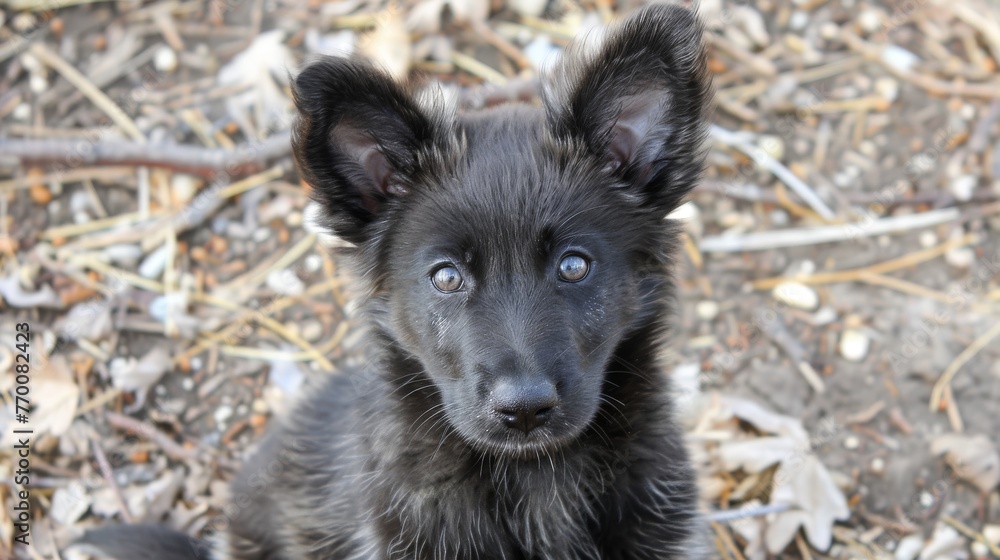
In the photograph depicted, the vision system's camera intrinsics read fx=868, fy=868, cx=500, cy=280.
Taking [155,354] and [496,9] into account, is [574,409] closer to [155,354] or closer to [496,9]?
[155,354]

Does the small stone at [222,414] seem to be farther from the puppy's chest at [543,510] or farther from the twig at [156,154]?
the puppy's chest at [543,510]

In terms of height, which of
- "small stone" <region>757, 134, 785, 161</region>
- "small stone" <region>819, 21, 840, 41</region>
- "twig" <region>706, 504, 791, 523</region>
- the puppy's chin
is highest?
the puppy's chin

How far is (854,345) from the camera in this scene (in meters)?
4.42

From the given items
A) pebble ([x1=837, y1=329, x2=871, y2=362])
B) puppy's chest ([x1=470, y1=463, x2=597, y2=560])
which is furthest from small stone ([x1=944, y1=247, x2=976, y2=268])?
puppy's chest ([x1=470, y1=463, x2=597, y2=560])

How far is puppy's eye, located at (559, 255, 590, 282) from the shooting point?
270cm

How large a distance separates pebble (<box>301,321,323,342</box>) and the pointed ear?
7.39 feet

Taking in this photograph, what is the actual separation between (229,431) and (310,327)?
0.68 m

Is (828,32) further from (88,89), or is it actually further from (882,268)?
(88,89)

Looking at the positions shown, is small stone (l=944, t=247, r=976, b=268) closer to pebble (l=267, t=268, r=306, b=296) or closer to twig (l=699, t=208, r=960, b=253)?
twig (l=699, t=208, r=960, b=253)

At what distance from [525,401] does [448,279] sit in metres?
0.48

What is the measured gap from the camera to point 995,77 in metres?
5.12

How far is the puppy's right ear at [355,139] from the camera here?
255 centimetres

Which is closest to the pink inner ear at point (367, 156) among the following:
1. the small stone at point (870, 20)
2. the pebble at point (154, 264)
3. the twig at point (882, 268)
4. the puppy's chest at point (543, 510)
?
the puppy's chest at point (543, 510)

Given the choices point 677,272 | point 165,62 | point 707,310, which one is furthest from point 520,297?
point 165,62
